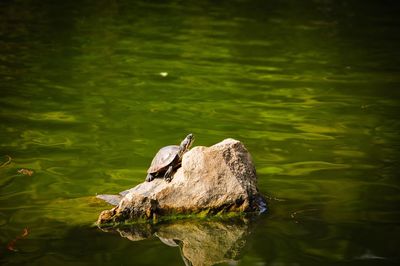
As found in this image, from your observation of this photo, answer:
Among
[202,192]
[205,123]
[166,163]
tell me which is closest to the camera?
[202,192]

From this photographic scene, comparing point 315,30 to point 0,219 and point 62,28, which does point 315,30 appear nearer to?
point 62,28

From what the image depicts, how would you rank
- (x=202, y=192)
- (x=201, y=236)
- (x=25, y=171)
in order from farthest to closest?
(x=25, y=171), (x=202, y=192), (x=201, y=236)

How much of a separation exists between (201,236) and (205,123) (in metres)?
3.05

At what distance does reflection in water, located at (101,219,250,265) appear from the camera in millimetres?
4062

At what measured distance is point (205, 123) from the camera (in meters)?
7.20

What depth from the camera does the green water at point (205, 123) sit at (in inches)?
169

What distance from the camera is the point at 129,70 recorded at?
9.77 meters

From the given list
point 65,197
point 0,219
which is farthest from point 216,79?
point 0,219

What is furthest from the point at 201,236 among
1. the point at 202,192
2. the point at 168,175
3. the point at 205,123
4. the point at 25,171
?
the point at 205,123

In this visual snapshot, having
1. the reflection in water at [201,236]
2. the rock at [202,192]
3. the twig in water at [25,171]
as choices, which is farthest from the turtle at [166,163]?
the twig in water at [25,171]

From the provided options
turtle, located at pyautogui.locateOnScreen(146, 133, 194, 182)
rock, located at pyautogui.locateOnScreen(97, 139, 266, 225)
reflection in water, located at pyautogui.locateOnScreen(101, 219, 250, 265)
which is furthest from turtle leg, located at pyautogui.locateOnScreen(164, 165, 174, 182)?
reflection in water, located at pyautogui.locateOnScreen(101, 219, 250, 265)

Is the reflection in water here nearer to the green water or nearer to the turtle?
the green water

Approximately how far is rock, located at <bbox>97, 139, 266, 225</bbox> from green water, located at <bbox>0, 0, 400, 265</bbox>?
0.15 m

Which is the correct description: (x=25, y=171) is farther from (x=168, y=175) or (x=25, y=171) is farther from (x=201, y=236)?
(x=201, y=236)
